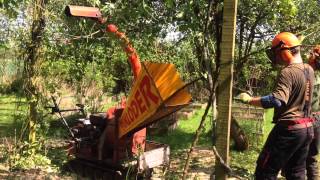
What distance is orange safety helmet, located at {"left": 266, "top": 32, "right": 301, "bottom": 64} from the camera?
457 cm

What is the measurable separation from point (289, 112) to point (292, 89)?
0.25 m

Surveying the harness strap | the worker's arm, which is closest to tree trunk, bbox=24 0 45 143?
the worker's arm

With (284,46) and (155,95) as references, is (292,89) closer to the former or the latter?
(284,46)

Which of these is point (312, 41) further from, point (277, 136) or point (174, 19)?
point (277, 136)

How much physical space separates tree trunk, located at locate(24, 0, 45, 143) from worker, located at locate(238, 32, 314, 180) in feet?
11.2

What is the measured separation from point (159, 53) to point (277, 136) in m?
8.24

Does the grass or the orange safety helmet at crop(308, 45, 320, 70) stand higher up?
the orange safety helmet at crop(308, 45, 320, 70)

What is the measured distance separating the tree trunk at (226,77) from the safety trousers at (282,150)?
4.85 feet

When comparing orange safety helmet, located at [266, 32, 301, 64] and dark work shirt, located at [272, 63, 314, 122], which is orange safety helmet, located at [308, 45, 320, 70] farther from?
orange safety helmet, located at [266, 32, 301, 64]

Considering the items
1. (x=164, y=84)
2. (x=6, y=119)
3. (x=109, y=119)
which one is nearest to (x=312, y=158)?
(x=164, y=84)

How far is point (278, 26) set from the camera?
952 cm

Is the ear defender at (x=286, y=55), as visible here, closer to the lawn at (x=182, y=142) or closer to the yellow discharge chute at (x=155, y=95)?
the yellow discharge chute at (x=155, y=95)

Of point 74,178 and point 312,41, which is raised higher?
point 312,41

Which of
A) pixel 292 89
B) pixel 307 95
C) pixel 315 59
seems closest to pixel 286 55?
pixel 292 89
